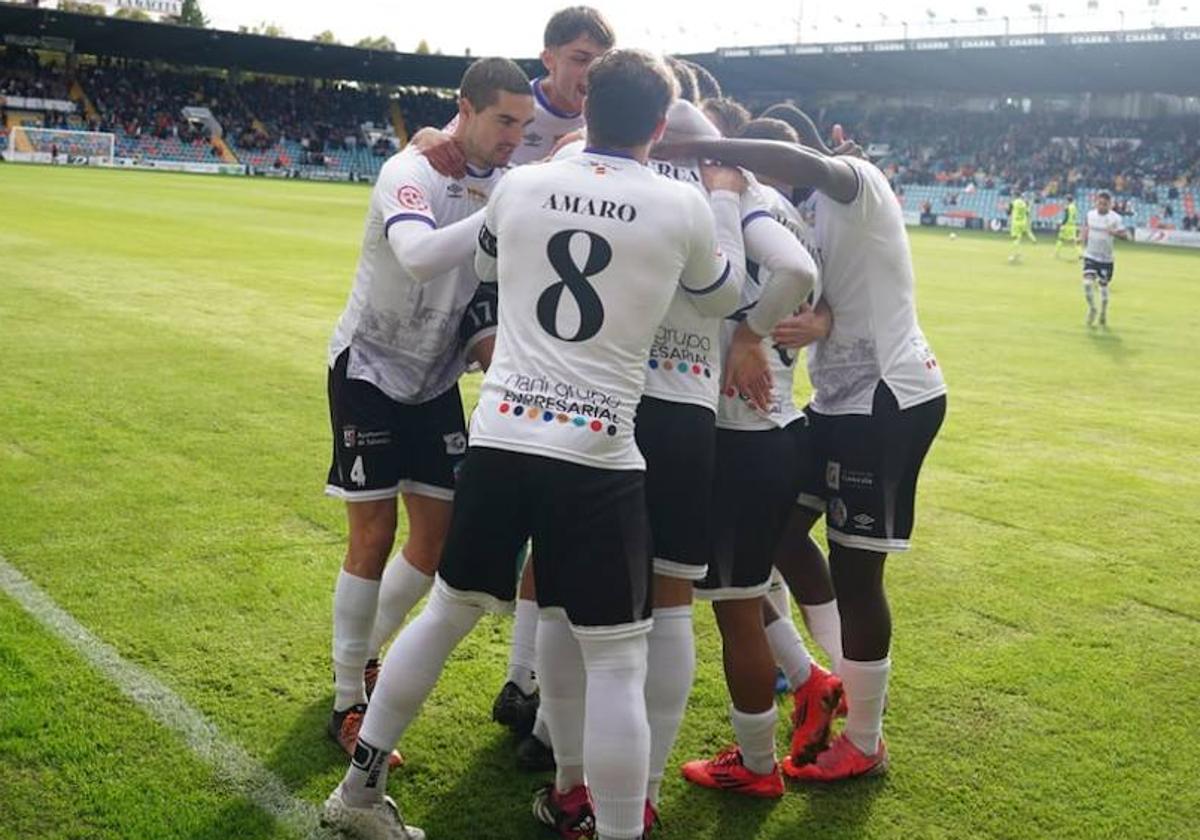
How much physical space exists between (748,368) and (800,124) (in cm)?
115

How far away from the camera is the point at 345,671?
4152 millimetres

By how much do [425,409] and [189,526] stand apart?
2.53 meters

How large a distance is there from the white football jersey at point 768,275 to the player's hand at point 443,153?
1.01 m

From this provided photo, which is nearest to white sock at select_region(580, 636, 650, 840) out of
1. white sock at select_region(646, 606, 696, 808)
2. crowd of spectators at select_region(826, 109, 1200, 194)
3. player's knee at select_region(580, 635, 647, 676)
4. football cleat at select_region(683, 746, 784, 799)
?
player's knee at select_region(580, 635, 647, 676)

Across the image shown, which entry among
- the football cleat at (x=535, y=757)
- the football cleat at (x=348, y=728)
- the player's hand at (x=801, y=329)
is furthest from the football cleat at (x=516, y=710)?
the player's hand at (x=801, y=329)

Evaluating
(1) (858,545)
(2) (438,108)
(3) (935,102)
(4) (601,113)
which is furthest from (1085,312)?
(2) (438,108)

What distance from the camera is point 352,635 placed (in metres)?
4.16

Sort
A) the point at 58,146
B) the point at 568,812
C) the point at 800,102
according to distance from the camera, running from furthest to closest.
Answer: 1. the point at 800,102
2. the point at 58,146
3. the point at 568,812

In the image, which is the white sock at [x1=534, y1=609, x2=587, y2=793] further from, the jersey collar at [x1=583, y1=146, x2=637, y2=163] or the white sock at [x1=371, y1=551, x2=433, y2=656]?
the jersey collar at [x1=583, y1=146, x2=637, y2=163]

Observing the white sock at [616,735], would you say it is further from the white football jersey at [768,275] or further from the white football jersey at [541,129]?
the white football jersey at [541,129]

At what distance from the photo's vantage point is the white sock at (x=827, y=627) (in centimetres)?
457

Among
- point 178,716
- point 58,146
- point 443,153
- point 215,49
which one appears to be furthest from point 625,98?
point 215,49

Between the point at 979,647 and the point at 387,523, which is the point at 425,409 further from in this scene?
the point at 979,647

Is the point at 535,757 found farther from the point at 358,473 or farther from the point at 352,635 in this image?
the point at 358,473
